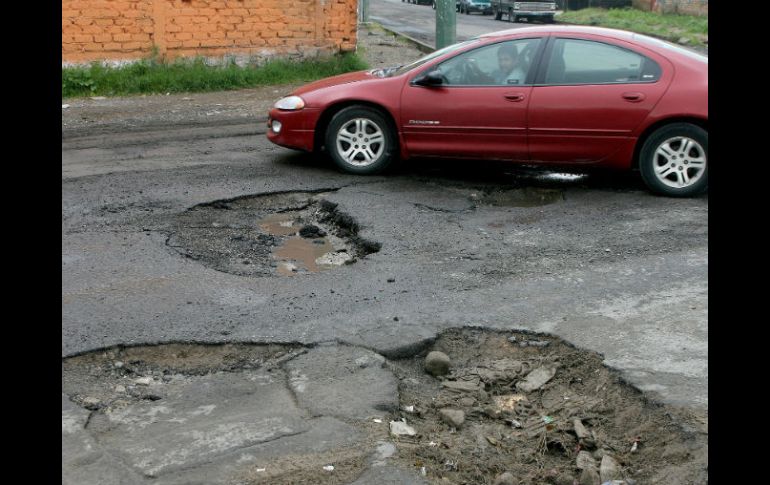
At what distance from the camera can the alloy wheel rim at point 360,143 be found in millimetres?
9414

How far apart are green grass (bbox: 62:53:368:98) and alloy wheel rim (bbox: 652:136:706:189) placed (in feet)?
30.1

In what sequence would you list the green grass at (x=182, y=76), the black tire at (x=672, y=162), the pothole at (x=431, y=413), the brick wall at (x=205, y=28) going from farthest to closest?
the brick wall at (x=205, y=28) → the green grass at (x=182, y=76) → the black tire at (x=672, y=162) → the pothole at (x=431, y=413)

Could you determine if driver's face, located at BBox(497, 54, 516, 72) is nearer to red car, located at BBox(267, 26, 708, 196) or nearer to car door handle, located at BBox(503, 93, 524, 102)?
red car, located at BBox(267, 26, 708, 196)

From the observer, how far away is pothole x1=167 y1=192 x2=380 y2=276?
7070 mm

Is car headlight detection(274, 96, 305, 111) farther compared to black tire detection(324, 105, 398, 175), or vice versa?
car headlight detection(274, 96, 305, 111)

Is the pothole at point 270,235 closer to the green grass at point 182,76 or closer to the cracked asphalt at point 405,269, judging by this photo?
the cracked asphalt at point 405,269

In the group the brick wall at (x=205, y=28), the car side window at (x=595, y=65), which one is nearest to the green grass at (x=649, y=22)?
the brick wall at (x=205, y=28)

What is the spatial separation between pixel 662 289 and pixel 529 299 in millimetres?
1000

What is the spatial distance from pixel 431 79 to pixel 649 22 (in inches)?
1091

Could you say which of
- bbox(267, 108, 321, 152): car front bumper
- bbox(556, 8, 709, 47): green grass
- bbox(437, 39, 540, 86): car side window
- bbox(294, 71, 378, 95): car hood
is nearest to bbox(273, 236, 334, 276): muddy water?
bbox(267, 108, 321, 152): car front bumper

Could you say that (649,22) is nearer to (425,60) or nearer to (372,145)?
(425,60)

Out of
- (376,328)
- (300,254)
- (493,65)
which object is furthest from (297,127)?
(376,328)

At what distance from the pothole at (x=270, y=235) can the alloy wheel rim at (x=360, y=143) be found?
32.6 inches
